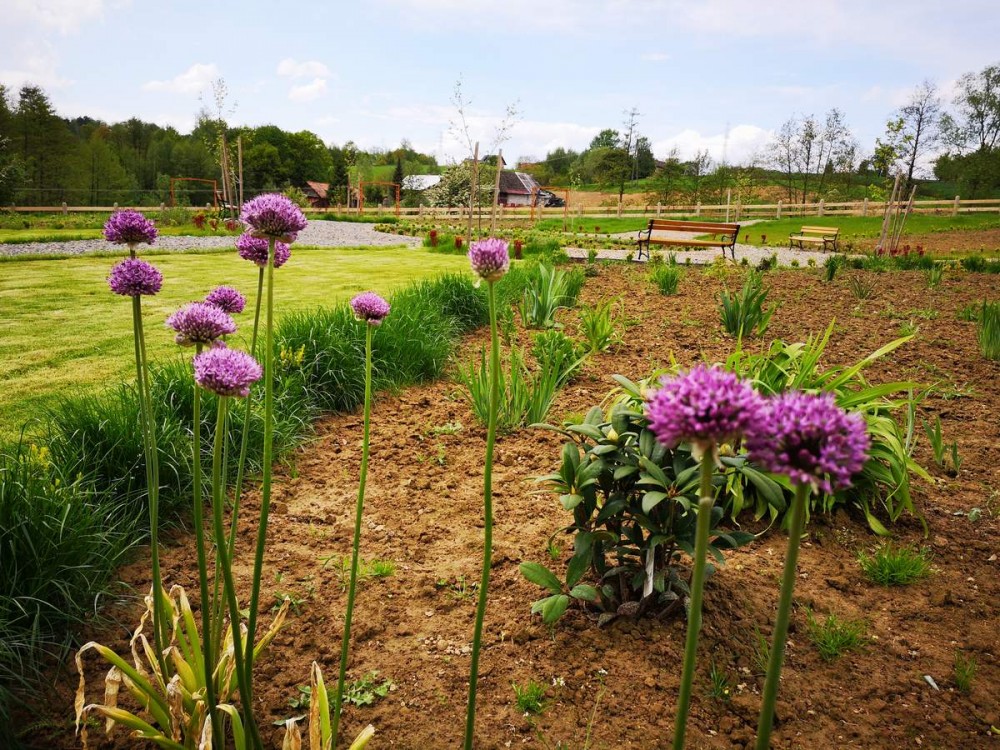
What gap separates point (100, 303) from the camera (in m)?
7.40

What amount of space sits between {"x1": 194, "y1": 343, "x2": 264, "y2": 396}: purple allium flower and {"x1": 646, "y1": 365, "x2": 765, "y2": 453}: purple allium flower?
784 mm

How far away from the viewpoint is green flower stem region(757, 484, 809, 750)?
0.73 meters

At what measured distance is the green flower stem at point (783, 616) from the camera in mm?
726

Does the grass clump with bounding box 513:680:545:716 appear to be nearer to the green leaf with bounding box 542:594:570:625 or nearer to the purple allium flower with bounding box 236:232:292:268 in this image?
the green leaf with bounding box 542:594:570:625

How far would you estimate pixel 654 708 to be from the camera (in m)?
1.78

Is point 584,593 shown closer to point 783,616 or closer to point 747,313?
point 783,616

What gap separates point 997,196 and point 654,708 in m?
37.7

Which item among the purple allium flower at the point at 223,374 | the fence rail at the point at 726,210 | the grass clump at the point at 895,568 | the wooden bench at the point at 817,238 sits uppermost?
the fence rail at the point at 726,210

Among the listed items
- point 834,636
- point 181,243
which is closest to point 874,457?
point 834,636

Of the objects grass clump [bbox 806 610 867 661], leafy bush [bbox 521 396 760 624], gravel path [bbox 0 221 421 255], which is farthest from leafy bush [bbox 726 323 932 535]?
gravel path [bbox 0 221 421 255]

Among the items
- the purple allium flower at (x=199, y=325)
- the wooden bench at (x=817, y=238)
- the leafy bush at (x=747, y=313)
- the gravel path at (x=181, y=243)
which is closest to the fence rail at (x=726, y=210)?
the wooden bench at (x=817, y=238)

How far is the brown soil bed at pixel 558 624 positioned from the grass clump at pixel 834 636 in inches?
1.3

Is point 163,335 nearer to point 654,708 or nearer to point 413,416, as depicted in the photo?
point 413,416

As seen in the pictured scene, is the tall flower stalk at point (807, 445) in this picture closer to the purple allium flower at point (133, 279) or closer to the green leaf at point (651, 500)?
the green leaf at point (651, 500)
